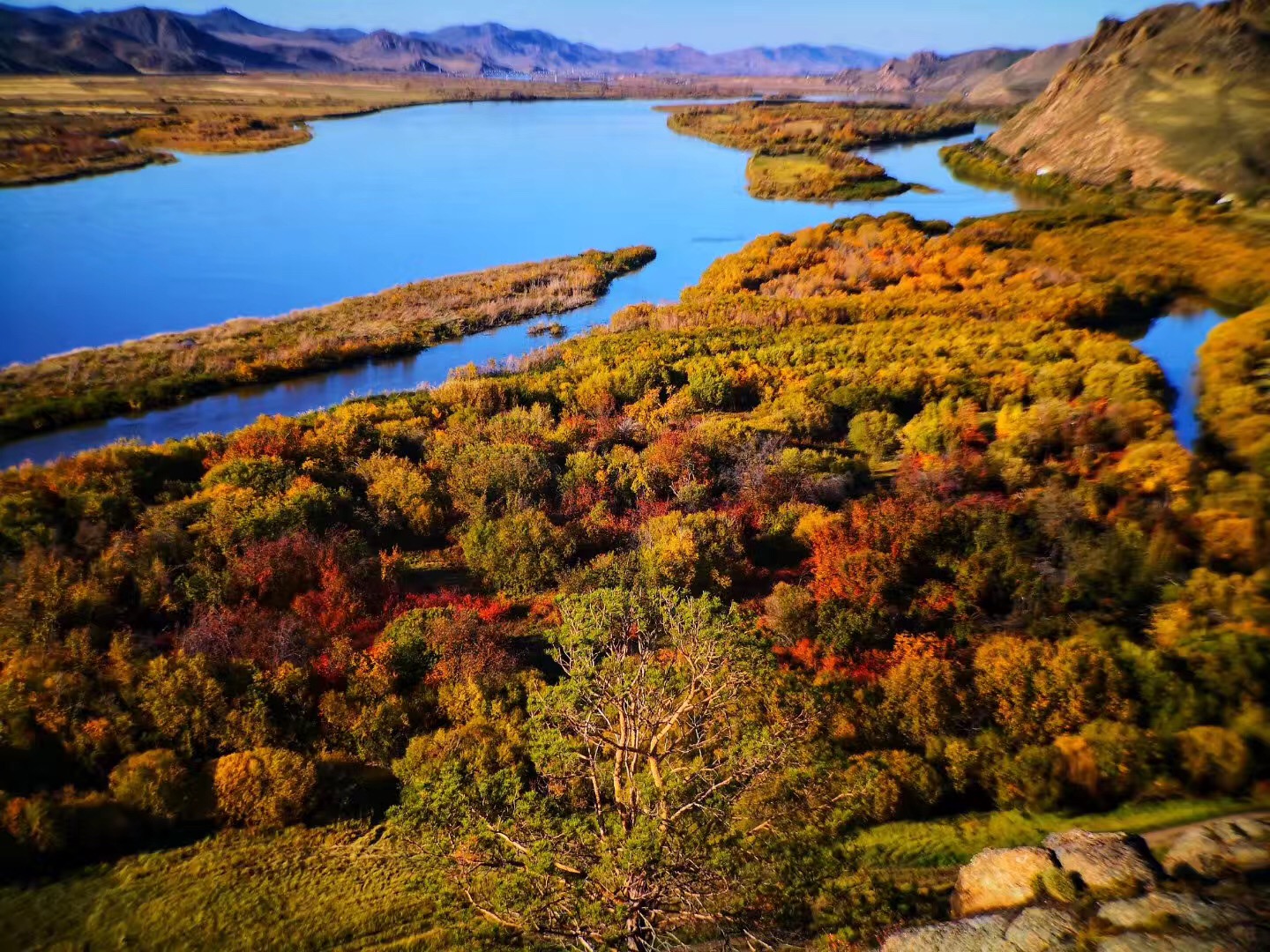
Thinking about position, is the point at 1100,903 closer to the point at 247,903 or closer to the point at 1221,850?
the point at 1221,850

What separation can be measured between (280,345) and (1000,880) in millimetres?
29142

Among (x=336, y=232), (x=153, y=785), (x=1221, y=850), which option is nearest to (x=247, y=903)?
(x=153, y=785)

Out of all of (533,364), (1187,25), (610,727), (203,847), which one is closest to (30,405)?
(533,364)

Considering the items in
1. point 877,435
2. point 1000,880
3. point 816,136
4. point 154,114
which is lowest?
point 154,114

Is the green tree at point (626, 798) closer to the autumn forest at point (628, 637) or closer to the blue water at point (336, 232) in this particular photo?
the autumn forest at point (628, 637)

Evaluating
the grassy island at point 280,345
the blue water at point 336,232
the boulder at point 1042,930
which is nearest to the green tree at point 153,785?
the boulder at point 1042,930

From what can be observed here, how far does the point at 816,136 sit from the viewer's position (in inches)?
3319

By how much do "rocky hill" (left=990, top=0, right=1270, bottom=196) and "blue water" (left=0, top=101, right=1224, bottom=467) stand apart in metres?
7.89

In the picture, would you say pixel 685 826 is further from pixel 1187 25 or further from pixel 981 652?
pixel 1187 25

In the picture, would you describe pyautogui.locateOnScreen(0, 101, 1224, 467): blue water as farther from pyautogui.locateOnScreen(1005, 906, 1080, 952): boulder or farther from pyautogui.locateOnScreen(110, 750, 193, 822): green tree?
pyautogui.locateOnScreen(1005, 906, 1080, 952): boulder

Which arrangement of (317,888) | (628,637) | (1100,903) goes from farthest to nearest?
(628,637), (317,888), (1100,903)

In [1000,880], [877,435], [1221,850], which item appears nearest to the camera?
[1221,850]

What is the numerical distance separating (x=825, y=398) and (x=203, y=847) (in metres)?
19.2

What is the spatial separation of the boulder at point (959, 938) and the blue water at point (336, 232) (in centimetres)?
2307
